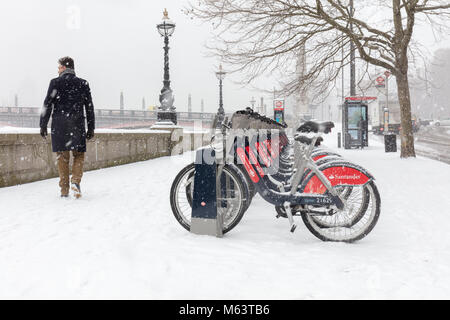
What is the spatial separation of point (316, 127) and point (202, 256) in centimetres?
160

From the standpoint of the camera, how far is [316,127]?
12.5ft

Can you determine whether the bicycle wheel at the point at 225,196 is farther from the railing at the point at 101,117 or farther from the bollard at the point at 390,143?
the railing at the point at 101,117

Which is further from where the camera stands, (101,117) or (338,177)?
(101,117)

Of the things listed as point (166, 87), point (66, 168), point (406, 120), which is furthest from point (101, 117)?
point (66, 168)

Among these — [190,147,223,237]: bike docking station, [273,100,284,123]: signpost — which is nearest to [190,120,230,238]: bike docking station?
[190,147,223,237]: bike docking station

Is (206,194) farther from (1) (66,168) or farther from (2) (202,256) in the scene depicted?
(1) (66,168)

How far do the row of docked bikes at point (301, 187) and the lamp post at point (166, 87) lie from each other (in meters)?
11.1

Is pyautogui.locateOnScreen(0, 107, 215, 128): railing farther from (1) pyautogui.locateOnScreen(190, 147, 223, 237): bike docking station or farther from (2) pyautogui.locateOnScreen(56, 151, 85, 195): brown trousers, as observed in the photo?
(1) pyautogui.locateOnScreen(190, 147, 223, 237): bike docking station

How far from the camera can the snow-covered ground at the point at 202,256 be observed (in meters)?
2.71

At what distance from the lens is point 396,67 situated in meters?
12.1

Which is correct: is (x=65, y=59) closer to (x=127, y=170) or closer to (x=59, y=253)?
(x=59, y=253)

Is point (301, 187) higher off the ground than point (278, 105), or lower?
lower

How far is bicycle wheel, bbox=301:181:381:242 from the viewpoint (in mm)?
3707
